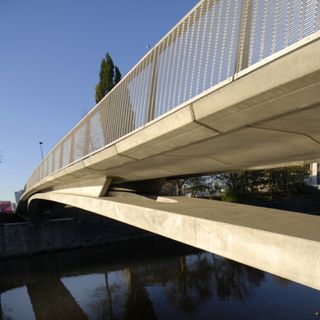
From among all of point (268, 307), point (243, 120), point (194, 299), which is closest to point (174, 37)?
point (243, 120)

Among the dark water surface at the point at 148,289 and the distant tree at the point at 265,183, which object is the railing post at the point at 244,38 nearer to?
the dark water surface at the point at 148,289

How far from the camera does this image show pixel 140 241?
31906 millimetres

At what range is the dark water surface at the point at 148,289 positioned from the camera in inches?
576

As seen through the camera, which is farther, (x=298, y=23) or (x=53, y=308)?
(x=53, y=308)

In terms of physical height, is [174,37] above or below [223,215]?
above

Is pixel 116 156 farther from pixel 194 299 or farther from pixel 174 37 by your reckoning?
pixel 194 299

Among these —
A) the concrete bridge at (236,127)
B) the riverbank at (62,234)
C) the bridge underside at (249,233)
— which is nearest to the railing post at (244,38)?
the concrete bridge at (236,127)

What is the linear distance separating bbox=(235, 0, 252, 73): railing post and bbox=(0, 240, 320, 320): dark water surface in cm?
1142

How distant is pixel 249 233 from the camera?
4.12 meters

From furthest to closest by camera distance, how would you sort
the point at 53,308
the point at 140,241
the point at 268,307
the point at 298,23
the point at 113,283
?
the point at 140,241
the point at 113,283
the point at 53,308
the point at 268,307
the point at 298,23

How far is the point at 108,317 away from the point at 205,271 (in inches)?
305

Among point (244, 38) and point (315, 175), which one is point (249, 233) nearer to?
point (244, 38)

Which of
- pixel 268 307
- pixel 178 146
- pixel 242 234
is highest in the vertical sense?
pixel 178 146

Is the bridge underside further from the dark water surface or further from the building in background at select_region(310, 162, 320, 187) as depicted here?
the building in background at select_region(310, 162, 320, 187)
